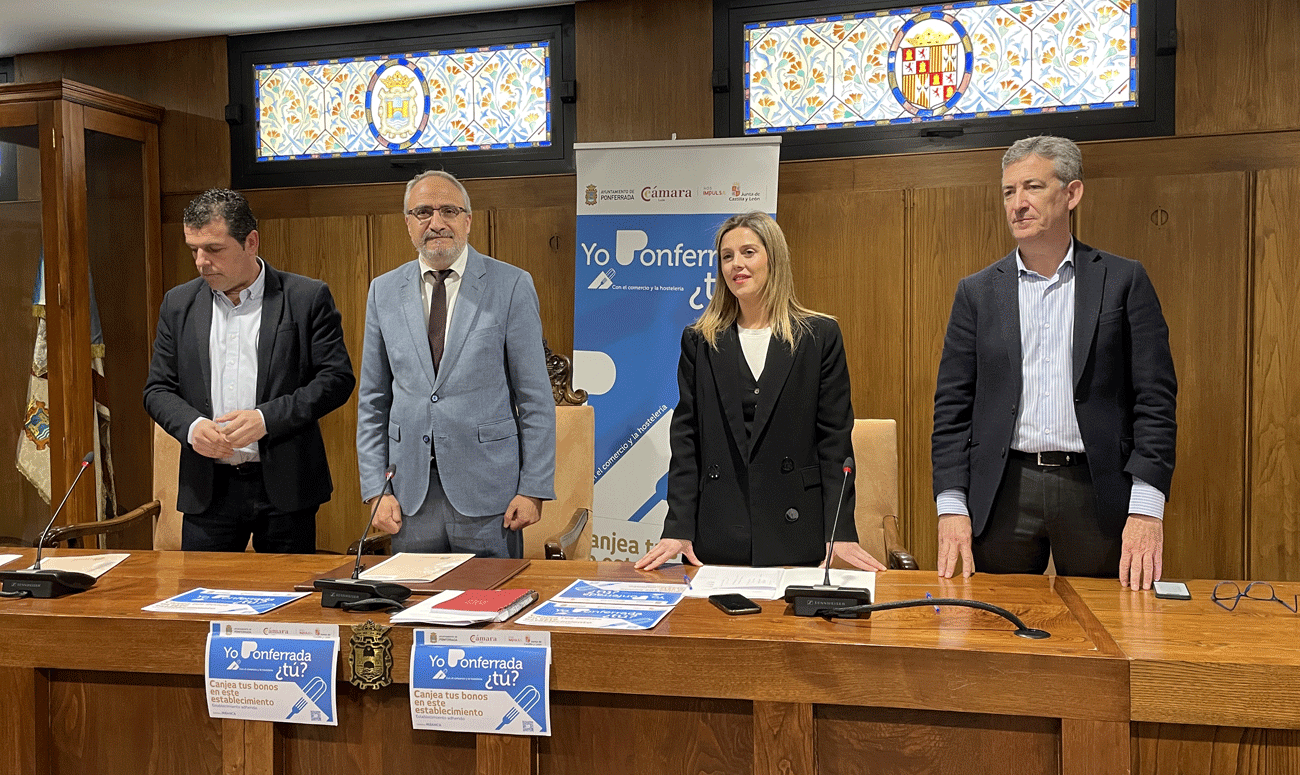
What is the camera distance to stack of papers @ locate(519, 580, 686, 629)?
150 centimetres

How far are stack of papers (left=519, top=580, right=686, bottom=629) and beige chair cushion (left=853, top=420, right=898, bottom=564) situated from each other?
3.60ft

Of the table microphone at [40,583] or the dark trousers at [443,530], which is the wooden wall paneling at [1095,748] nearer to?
the dark trousers at [443,530]

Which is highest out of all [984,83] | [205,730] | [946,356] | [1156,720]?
[984,83]

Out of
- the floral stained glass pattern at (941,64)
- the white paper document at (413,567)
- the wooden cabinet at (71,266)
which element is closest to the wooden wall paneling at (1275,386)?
the floral stained glass pattern at (941,64)

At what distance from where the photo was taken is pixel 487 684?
4.71 feet

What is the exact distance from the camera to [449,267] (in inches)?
99.7

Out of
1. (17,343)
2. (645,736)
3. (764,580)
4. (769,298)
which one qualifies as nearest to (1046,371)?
(769,298)

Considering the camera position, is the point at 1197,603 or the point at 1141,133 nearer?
the point at 1197,603

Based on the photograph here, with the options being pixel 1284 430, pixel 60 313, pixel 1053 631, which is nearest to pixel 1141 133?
pixel 1284 430

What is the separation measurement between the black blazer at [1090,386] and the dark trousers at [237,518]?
1.72 metres

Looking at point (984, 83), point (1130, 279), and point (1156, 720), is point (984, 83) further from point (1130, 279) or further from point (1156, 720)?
point (1156, 720)

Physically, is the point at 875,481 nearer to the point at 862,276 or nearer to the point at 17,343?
the point at 862,276

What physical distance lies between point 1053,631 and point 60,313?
4.46m

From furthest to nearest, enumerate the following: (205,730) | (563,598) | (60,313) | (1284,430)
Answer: (60,313) < (1284,430) < (563,598) < (205,730)
